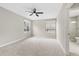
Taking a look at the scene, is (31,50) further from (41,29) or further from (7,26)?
(41,29)

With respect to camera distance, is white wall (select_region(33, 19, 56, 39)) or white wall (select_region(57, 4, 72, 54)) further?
white wall (select_region(33, 19, 56, 39))

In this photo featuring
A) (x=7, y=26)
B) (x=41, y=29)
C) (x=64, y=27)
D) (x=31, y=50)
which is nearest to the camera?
(x=64, y=27)

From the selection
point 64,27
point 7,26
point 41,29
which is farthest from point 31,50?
point 41,29

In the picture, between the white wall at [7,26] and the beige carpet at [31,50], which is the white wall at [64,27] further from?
the white wall at [7,26]

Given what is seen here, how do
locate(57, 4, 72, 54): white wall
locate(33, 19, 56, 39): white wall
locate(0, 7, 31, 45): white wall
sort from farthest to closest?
locate(33, 19, 56, 39): white wall
locate(0, 7, 31, 45): white wall
locate(57, 4, 72, 54): white wall

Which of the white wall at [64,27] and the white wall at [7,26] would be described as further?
the white wall at [7,26]

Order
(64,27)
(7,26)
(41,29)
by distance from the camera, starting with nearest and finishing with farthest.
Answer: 1. (64,27)
2. (7,26)
3. (41,29)

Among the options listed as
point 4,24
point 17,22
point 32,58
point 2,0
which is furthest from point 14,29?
point 32,58

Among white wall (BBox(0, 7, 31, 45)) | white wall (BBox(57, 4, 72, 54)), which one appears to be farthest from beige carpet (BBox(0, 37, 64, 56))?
white wall (BBox(0, 7, 31, 45))

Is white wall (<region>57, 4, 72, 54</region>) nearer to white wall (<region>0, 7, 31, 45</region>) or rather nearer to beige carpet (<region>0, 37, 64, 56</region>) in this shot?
beige carpet (<region>0, 37, 64, 56</region>)

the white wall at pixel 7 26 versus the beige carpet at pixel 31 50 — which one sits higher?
the white wall at pixel 7 26

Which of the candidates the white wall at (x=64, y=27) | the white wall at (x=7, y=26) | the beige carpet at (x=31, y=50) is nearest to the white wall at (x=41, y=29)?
the white wall at (x=7, y=26)

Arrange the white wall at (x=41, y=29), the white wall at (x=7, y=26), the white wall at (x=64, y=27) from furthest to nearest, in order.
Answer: the white wall at (x=41, y=29), the white wall at (x=7, y=26), the white wall at (x=64, y=27)

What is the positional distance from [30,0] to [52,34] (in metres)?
6.64
